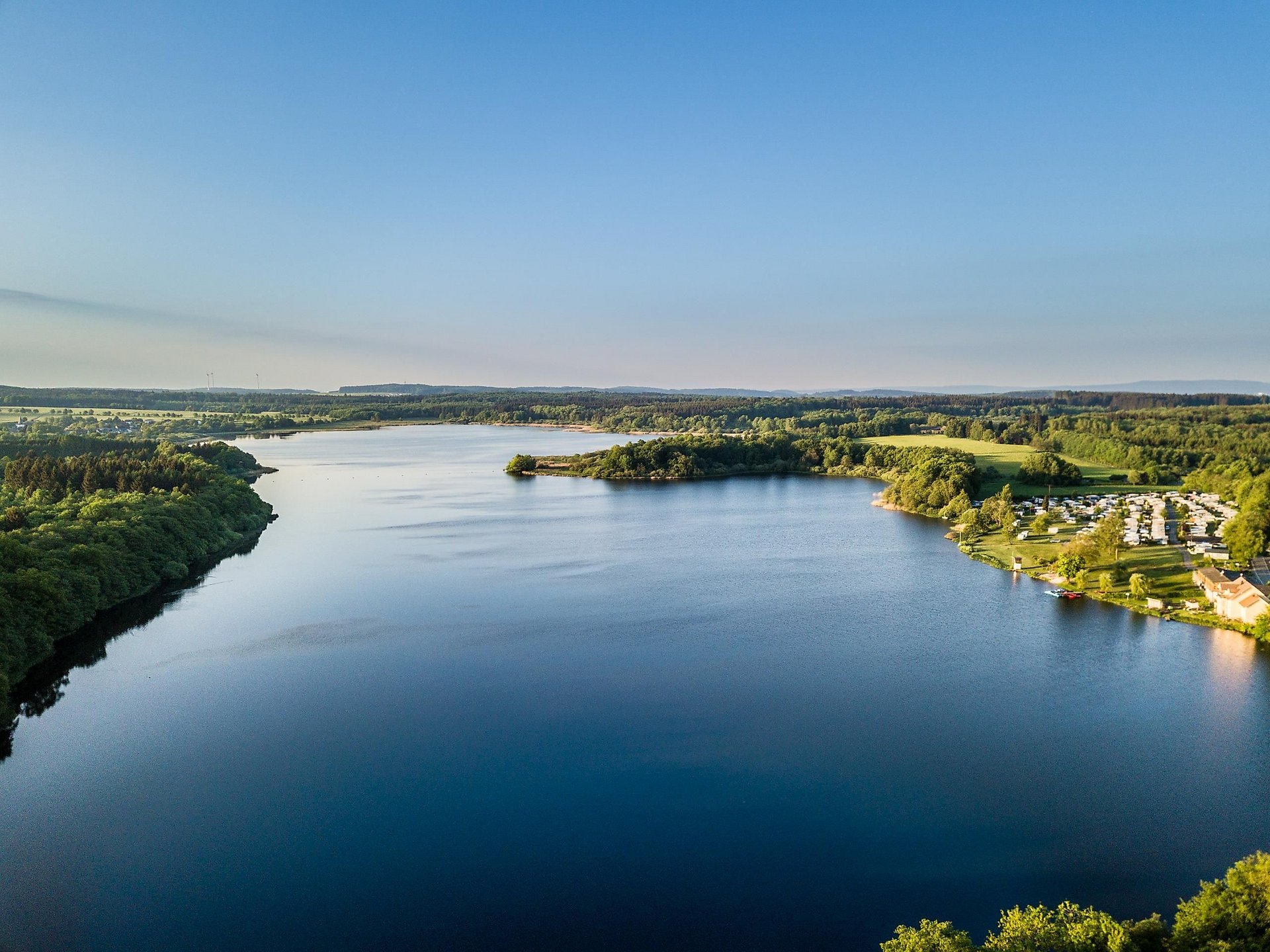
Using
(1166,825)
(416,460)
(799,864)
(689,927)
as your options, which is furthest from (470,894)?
(416,460)

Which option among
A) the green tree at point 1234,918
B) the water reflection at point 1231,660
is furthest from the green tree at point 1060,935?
the water reflection at point 1231,660

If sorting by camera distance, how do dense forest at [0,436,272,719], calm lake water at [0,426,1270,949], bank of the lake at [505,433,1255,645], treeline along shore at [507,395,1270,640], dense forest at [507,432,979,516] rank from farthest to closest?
dense forest at [507,432,979,516] → bank of the lake at [505,433,1255,645] → treeline along shore at [507,395,1270,640] → dense forest at [0,436,272,719] → calm lake water at [0,426,1270,949]

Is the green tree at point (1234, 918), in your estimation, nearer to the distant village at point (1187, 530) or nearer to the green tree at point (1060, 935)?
the green tree at point (1060, 935)

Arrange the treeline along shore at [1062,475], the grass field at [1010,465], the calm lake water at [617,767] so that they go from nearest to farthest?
1. the calm lake water at [617,767]
2. the treeline along shore at [1062,475]
3. the grass field at [1010,465]

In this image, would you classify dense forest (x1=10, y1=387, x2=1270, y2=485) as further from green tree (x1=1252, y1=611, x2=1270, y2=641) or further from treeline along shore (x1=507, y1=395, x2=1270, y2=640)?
green tree (x1=1252, y1=611, x2=1270, y2=641)

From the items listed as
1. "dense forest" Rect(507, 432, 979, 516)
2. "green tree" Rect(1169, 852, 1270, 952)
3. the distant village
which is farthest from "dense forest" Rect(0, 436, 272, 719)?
the distant village

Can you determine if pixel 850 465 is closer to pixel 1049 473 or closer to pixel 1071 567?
pixel 1049 473
